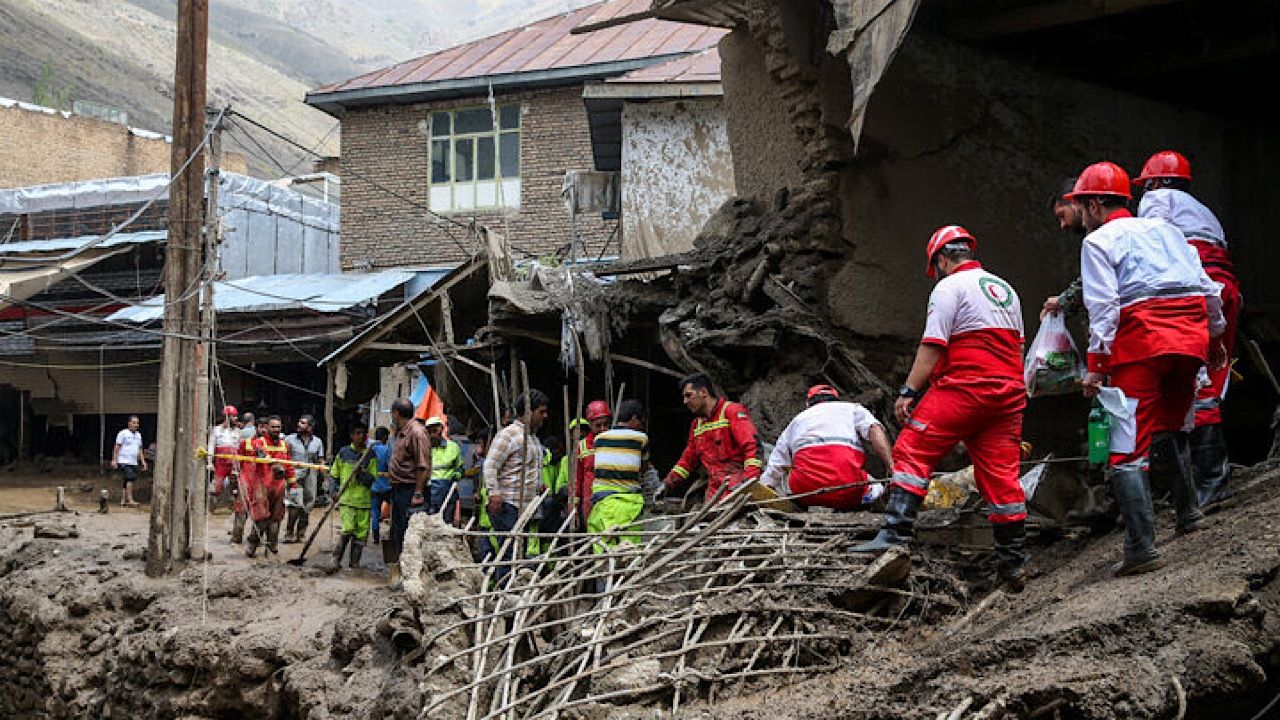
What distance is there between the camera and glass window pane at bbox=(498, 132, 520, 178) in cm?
2222

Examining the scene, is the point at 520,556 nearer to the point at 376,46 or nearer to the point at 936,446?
the point at 936,446

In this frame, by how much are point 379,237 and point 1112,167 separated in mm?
18721

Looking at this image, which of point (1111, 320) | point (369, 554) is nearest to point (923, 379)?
point (1111, 320)

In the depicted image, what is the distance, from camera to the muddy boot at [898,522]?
5.73 m

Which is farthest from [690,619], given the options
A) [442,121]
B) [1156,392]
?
[442,121]

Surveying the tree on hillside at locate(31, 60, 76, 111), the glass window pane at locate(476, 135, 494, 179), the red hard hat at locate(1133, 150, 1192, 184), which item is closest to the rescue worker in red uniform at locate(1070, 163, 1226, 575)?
the red hard hat at locate(1133, 150, 1192, 184)

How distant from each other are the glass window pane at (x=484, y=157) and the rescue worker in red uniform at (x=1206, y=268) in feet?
55.3

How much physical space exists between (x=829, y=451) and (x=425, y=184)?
16.9m

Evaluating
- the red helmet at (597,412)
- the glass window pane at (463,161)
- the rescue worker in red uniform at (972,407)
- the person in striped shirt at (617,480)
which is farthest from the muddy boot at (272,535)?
the glass window pane at (463,161)

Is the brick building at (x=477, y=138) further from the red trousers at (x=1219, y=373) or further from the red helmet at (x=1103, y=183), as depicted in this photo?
the red helmet at (x=1103, y=183)

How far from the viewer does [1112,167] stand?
18.6ft

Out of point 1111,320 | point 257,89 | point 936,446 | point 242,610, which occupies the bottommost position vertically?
point 242,610

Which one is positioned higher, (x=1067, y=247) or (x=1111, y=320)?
(x=1067, y=247)

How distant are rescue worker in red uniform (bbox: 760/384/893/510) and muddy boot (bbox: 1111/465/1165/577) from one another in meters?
1.78
